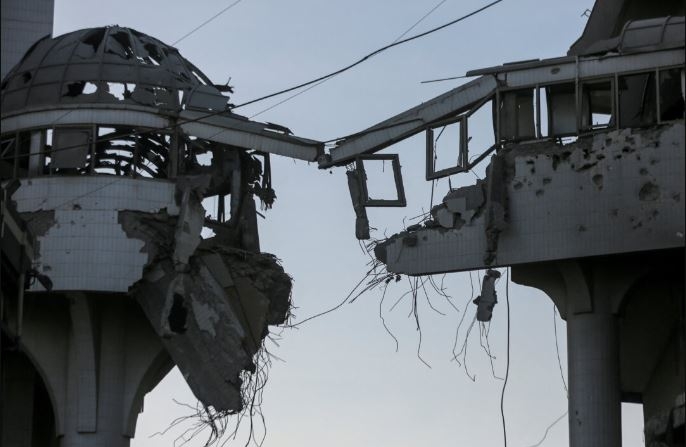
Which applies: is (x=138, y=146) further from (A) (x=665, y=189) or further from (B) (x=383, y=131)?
(A) (x=665, y=189)

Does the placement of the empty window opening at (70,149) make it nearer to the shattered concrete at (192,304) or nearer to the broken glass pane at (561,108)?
the shattered concrete at (192,304)

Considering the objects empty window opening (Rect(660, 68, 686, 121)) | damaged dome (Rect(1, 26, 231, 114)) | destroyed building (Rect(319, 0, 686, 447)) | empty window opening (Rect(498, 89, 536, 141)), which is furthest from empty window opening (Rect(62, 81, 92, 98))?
empty window opening (Rect(660, 68, 686, 121))

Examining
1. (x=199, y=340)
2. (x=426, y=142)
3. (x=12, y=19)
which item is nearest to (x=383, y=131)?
(x=426, y=142)

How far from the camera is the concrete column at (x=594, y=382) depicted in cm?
3997

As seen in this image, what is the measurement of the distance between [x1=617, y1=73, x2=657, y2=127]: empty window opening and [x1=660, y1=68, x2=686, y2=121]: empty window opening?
0.24 m

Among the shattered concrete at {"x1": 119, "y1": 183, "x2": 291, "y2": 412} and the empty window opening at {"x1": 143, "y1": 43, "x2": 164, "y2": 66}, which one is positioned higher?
the empty window opening at {"x1": 143, "y1": 43, "x2": 164, "y2": 66}

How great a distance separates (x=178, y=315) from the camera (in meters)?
47.3

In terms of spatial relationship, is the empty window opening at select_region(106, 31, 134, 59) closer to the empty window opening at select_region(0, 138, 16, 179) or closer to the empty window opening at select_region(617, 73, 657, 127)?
the empty window opening at select_region(0, 138, 16, 179)

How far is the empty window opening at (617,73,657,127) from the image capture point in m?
40.6

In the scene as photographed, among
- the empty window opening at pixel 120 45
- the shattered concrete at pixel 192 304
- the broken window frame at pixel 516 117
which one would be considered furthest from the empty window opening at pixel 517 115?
the empty window opening at pixel 120 45

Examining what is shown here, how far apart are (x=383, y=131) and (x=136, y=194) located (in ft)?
26.8

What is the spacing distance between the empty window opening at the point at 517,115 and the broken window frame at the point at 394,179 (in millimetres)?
3730

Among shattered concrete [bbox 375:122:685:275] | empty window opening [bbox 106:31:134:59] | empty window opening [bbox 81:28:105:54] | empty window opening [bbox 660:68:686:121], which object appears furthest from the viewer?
empty window opening [bbox 81:28:105:54]

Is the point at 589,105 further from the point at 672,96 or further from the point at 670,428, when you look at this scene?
the point at 670,428
